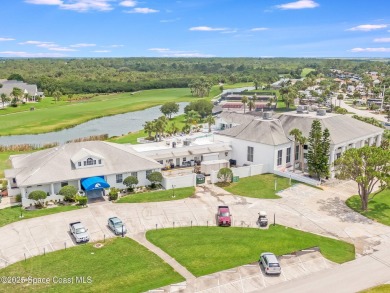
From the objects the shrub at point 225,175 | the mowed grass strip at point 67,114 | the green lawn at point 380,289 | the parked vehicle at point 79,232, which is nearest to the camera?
the green lawn at point 380,289

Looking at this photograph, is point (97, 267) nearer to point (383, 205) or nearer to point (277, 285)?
point (277, 285)

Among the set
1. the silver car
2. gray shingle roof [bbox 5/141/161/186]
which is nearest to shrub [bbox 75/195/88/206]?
gray shingle roof [bbox 5/141/161/186]

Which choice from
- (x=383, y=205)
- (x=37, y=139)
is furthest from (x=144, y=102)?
(x=383, y=205)

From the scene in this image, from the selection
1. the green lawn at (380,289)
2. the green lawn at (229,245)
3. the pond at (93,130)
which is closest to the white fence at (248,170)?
the green lawn at (229,245)

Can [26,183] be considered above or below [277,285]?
above

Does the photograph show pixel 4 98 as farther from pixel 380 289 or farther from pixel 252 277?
pixel 380 289

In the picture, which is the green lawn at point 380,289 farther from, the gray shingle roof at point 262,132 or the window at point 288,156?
the window at point 288,156
